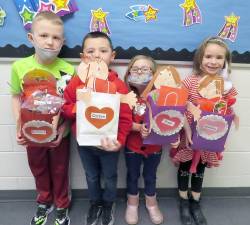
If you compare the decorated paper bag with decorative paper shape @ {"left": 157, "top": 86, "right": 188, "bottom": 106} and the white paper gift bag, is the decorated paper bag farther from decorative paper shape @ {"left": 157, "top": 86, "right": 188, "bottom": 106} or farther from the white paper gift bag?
the white paper gift bag

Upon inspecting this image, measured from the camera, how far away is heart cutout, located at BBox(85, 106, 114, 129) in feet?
4.24

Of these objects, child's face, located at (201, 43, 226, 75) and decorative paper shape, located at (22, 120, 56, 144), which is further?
child's face, located at (201, 43, 226, 75)

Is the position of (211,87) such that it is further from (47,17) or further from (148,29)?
(47,17)

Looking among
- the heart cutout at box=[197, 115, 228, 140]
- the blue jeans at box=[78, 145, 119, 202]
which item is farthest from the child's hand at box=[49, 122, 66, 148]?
the heart cutout at box=[197, 115, 228, 140]

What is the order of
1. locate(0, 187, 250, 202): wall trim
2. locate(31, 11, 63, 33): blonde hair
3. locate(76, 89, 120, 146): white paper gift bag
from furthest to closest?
locate(0, 187, 250, 202): wall trim → locate(31, 11, 63, 33): blonde hair → locate(76, 89, 120, 146): white paper gift bag

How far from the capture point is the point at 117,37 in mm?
1563

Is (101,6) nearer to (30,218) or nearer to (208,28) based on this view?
(208,28)

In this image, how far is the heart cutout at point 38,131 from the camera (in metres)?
1.33

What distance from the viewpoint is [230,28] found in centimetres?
160

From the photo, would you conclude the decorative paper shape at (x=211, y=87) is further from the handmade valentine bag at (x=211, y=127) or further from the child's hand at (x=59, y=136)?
the child's hand at (x=59, y=136)

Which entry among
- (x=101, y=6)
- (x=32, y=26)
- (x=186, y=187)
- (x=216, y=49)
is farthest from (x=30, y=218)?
(x=216, y=49)

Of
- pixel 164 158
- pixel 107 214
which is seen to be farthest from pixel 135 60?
pixel 107 214

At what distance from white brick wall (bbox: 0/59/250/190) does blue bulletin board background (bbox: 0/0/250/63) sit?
0.10 metres

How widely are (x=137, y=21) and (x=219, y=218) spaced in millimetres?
1202
